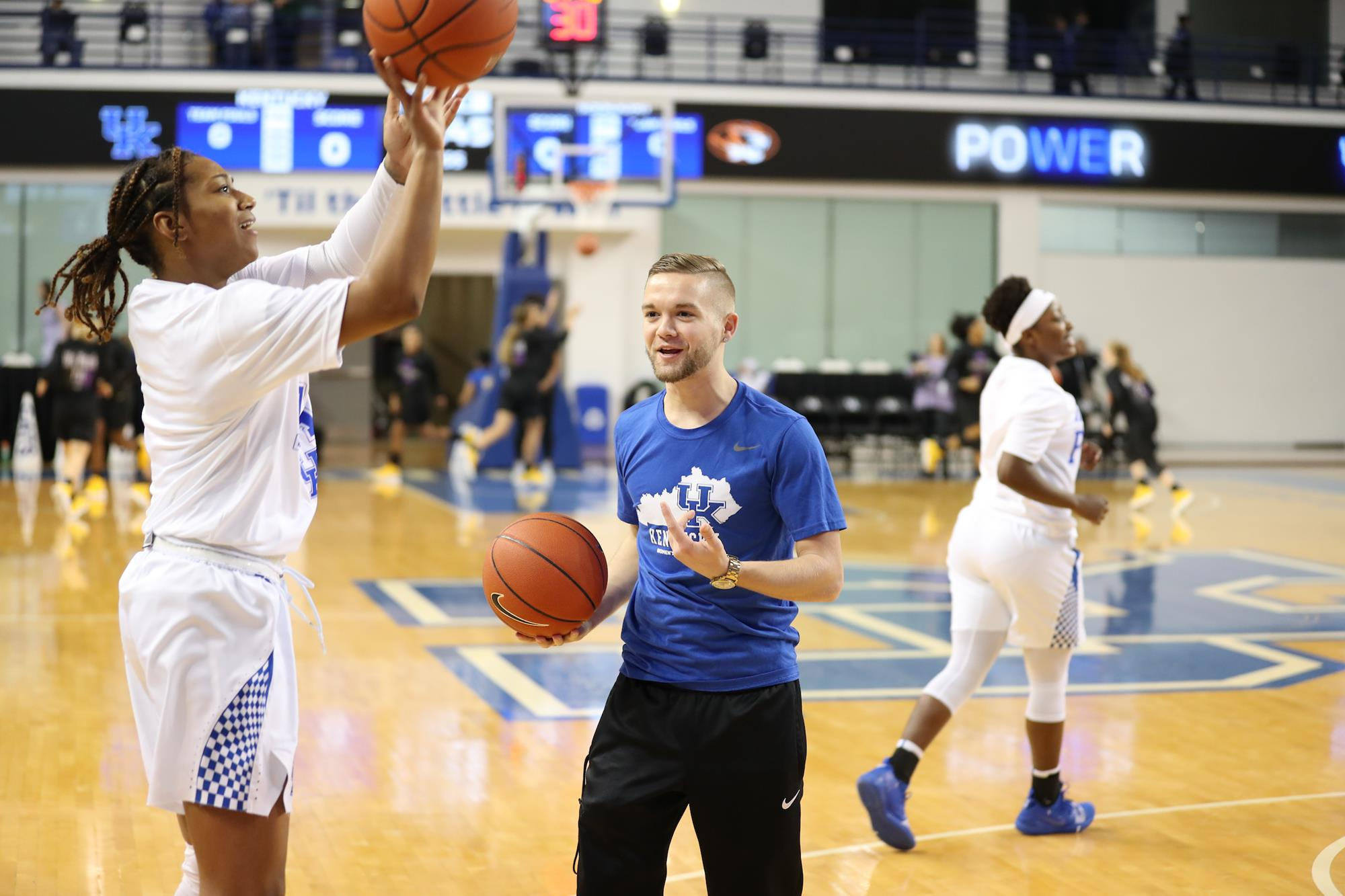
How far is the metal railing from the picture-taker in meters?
21.0

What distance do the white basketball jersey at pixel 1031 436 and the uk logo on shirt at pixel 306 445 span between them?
2.55 metres

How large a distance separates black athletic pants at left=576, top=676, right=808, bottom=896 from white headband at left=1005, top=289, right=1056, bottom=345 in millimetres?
2307

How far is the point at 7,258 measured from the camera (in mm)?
20719

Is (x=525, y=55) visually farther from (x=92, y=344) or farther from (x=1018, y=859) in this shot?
(x=1018, y=859)

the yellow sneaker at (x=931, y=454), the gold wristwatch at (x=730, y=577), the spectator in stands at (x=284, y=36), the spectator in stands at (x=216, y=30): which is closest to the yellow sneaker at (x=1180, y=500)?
the yellow sneaker at (x=931, y=454)

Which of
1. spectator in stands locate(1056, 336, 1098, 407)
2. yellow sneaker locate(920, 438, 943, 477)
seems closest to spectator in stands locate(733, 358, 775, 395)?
yellow sneaker locate(920, 438, 943, 477)

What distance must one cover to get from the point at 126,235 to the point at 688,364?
3.61 ft

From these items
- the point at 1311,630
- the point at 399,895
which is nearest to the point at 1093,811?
the point at 399,895

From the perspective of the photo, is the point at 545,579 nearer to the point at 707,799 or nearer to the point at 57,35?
the point at 707,799

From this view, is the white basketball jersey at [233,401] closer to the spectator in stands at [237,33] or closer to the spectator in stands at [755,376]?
the spectator in stands at [755,376]

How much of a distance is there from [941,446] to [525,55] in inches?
355

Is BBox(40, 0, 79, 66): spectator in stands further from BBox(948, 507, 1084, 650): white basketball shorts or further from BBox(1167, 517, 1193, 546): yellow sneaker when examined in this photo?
BBox(948, 507, 1084, 650): white basketball shorts

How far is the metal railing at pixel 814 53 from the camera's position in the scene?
2098 cm

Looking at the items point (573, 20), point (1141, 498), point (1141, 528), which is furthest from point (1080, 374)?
point (573, 20)
